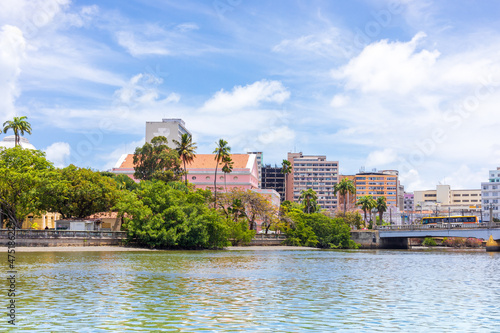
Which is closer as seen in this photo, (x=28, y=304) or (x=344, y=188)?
(x=28, y=304)

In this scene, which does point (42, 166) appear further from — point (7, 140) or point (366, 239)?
point (366, 239)

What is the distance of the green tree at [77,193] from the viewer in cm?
7156

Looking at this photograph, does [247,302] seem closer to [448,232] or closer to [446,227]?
[448,232]

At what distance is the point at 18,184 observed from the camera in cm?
6962

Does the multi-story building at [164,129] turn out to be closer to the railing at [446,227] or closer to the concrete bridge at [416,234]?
the concrete bridge at [416,234]

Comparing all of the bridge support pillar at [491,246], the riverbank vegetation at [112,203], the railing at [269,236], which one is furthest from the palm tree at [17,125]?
the bridge support pillar at [491,246]

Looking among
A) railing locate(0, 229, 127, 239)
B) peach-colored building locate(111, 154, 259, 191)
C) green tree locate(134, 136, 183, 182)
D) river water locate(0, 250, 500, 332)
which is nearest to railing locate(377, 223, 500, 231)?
peach-colored building locate(111, 154, 259, 191)

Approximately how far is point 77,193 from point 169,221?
1262 centimetres

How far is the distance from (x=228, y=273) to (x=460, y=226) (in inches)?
2974

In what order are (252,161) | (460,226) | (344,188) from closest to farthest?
1. (460,226)
2. (252,161)
3. (344,188)

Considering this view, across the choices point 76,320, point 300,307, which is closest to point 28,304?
point 76,320

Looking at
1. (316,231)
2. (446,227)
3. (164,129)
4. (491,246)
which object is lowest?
(491,246)

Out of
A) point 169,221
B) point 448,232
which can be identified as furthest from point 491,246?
point 169,221

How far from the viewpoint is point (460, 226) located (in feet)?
334
